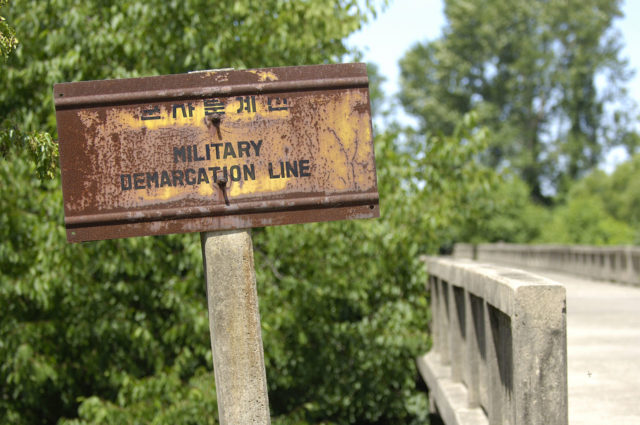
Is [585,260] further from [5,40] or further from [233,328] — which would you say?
[233,328]

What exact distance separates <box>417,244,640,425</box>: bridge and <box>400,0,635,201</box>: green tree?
38773mm

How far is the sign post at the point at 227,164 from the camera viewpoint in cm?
321

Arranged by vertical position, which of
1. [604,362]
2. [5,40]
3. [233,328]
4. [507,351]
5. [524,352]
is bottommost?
[604,362]

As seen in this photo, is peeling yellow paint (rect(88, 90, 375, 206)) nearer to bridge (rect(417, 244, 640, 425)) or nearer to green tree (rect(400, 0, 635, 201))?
bridge (rect(417, 244, 640, 425))

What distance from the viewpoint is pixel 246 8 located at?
7.61m

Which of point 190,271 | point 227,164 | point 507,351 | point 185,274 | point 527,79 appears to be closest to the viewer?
point 227,164

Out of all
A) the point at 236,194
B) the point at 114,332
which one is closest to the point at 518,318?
the point at 236,194

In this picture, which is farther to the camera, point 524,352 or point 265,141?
point 524,352

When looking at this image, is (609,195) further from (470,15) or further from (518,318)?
(518,318)

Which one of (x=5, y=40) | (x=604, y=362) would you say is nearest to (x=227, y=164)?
(x=5, y=40)

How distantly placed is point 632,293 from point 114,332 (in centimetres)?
871

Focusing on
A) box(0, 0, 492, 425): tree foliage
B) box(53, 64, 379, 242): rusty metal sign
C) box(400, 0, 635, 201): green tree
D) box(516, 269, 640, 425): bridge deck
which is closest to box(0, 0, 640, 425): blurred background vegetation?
box(0, 0, 492, 425): tree foliage

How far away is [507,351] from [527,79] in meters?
46.9

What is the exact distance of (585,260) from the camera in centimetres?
1916
